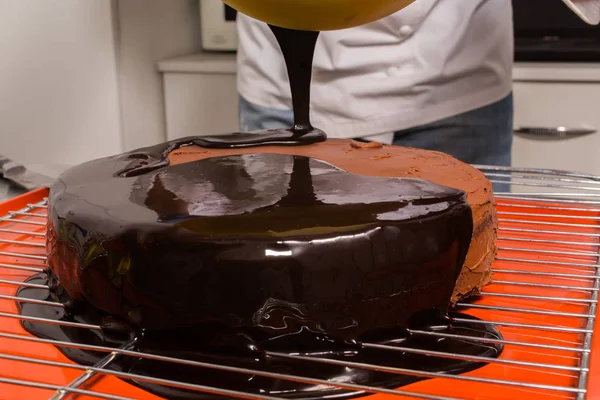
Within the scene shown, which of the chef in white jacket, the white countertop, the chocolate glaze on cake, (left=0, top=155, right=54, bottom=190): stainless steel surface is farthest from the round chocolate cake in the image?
the white countertop

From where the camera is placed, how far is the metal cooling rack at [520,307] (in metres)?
0.52

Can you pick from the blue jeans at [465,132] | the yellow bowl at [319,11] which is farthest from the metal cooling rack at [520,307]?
the yellow bowl at [319,11]

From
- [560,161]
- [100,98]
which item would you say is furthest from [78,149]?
[560,161]

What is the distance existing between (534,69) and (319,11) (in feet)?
3.48

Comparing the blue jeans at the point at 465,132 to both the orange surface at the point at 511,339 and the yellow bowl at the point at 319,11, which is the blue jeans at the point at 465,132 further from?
the yellow bowl at the point at 319,11

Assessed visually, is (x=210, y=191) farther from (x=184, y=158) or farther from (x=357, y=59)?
(x=357, y=59)

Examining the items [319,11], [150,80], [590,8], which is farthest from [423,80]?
[150,80]

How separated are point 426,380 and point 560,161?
124 cm

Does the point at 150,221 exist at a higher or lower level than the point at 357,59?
lower

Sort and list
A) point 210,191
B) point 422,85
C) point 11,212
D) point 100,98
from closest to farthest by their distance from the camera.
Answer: point 210,191, point 11,212, point 422,85, point 100,98

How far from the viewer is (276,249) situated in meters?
0.59

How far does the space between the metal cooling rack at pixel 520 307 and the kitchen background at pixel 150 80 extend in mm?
438

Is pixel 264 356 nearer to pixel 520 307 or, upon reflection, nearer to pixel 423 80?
pixel 520 307

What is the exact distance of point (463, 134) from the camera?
1230mm
